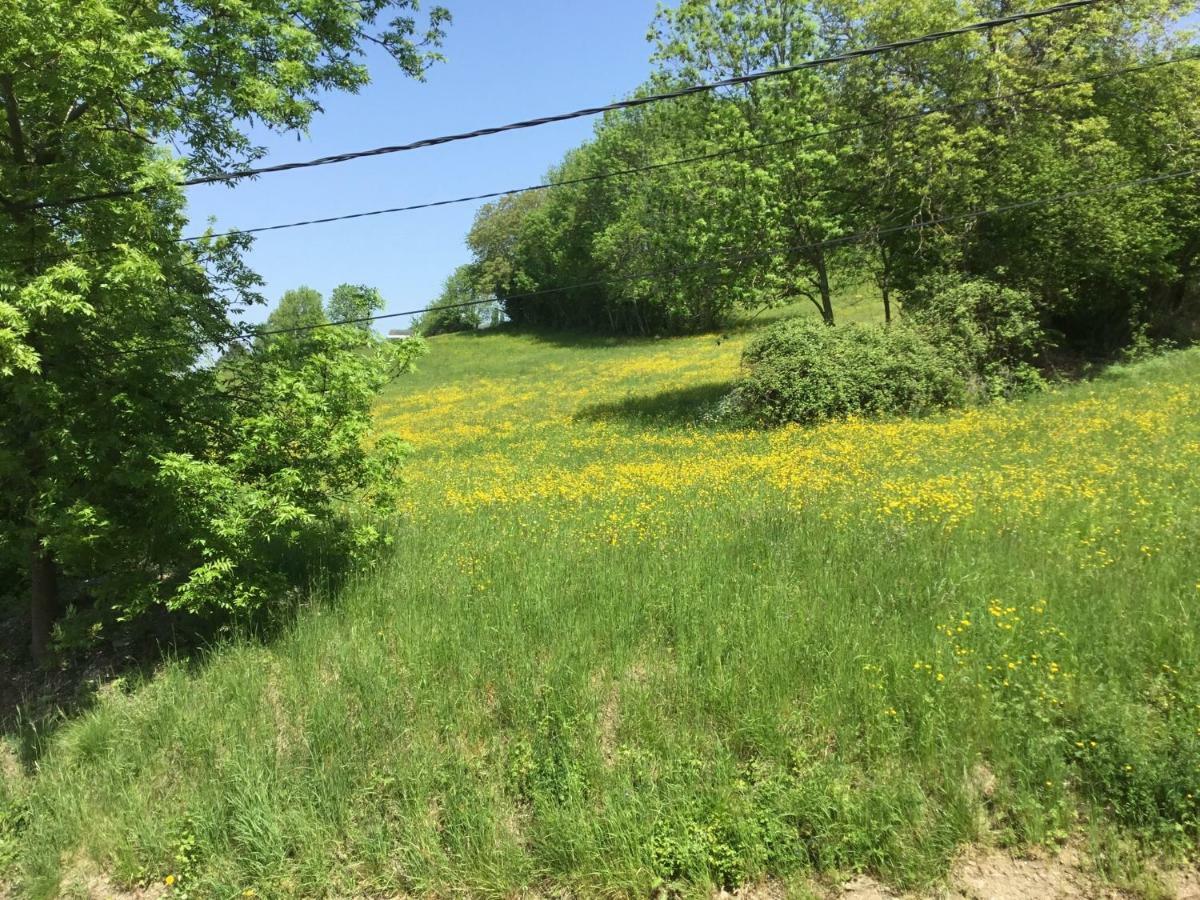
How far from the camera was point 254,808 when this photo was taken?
173 inches

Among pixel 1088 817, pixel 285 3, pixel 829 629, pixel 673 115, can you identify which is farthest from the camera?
pixel 673 115

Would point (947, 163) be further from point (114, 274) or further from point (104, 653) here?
point (104, 653)

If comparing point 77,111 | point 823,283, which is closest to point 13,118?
point 77,111

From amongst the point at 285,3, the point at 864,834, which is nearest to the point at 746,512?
the point at 864,834

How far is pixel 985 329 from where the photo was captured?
15758 mm

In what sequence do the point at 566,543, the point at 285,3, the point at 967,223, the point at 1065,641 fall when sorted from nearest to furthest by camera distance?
the point at 1065,641 < the point at 285,3 < the point at 566,543 < the point at 967,223

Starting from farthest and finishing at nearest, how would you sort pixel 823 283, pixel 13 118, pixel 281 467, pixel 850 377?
pixel 823 283 < pixel 850 377 < pixel 281 467 < pixel 13 118

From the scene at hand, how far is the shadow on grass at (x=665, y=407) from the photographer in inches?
677

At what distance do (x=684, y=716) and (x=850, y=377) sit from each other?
1135cm

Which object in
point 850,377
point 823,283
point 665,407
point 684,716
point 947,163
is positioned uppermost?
point 947,163

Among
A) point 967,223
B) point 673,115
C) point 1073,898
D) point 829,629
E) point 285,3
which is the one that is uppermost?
point 673,115

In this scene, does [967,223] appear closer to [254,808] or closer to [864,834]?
[864,834]

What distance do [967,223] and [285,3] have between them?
49.9ft

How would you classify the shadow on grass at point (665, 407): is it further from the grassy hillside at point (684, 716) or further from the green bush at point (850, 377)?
the grassy hillside at point (684, 716)
